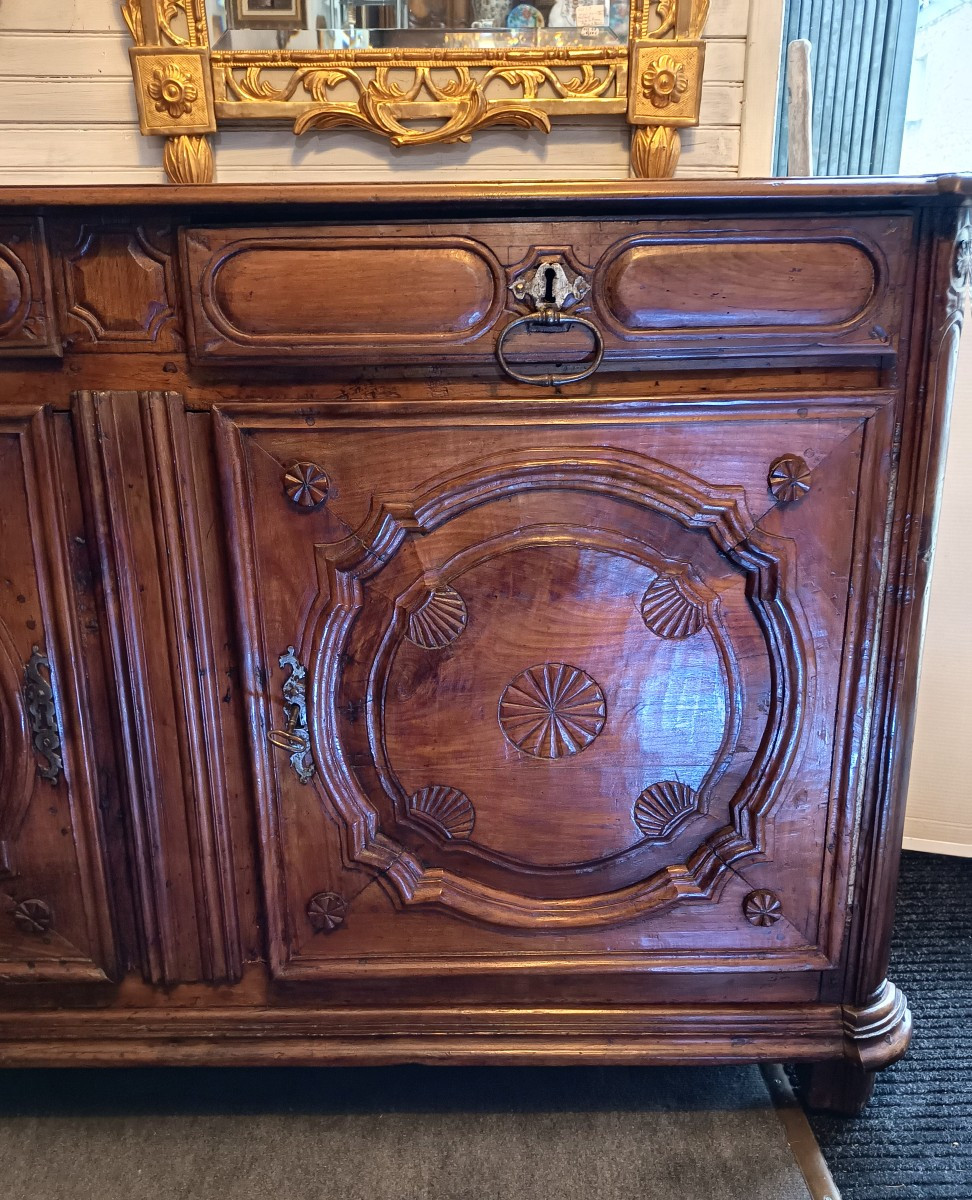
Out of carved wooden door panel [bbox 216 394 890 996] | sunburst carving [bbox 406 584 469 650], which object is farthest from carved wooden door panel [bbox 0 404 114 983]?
sunburst carving [bbox 406 584 469 650]

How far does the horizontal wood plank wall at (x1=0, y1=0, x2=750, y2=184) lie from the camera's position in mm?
1108

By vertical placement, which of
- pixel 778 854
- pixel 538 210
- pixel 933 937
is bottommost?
pixel 933 937

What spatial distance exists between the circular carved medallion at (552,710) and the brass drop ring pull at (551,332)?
0.90ft

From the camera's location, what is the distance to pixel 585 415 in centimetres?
77

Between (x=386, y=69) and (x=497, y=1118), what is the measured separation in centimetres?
132

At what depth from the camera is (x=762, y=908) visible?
0.87 metres

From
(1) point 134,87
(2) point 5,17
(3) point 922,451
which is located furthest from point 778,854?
(2) point 5,17

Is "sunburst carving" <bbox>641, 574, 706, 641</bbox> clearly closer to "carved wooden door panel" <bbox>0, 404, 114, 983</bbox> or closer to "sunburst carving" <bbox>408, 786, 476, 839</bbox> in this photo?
"sunburst carving" <bbox>408, 786, 476, 839</bbox>

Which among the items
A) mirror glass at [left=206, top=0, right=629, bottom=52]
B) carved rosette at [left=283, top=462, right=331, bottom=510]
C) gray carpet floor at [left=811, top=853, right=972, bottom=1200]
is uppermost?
mirror glass at [left=206, top=0, right=629, bottom=52]

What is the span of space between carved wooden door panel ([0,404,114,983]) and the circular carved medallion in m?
0.43

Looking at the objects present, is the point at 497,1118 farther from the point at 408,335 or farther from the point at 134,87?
the point at 134,87

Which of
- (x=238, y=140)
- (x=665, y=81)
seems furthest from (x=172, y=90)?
(x=665, y=81)

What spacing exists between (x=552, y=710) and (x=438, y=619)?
15 cm

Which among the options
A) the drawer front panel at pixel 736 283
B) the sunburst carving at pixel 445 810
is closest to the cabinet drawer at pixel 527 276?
the drawer front panel at pixel 736 283
